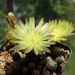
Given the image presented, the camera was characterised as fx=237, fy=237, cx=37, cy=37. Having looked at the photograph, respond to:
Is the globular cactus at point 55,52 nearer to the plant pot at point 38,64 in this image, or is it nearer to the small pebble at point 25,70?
the plant pot at point 38,64

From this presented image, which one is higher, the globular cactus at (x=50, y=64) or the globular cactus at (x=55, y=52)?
the globular cactus at (x=55, y=52)

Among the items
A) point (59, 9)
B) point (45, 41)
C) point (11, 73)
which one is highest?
point (45, 41)

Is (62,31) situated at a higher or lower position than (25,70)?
higher

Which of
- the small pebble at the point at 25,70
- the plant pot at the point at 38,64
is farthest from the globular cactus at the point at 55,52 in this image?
the small pebble at the point at 25,70

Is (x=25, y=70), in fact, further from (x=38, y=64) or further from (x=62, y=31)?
(x=62, y=31)

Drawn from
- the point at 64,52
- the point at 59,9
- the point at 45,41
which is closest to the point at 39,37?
the point at 45,41

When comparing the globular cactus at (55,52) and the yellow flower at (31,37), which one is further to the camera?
the globular cactus at (55,52)

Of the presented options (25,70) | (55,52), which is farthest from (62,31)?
(25,70)

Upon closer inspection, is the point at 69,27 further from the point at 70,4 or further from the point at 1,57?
the point at 70,4
